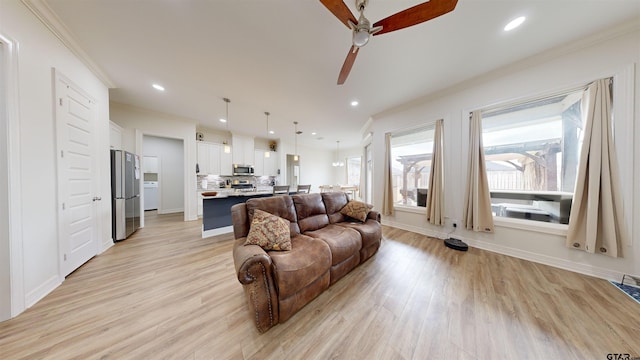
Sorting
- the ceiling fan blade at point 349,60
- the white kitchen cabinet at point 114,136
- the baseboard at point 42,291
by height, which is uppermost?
the ceiling fan blade at point 349,60

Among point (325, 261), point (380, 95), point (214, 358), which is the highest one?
point (380, 95)

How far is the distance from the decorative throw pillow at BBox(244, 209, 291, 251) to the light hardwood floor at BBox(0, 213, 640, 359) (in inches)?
23.7

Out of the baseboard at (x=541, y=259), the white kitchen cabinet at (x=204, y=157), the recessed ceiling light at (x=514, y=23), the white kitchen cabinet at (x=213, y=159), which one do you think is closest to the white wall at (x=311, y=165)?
the white kitchen cabinet at (x=213, y=159)

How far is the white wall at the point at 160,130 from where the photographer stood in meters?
3.91

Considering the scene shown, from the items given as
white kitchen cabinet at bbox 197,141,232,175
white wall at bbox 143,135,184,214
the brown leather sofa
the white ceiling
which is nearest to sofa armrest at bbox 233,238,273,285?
the brown leather sofa

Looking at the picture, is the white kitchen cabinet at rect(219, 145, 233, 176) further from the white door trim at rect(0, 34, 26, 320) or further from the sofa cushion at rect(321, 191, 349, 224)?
the sofa cushion at rect(321, 191, 349, 224)

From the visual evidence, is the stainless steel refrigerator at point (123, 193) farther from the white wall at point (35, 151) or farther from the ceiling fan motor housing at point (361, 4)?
the ceiling fan motor housing at point (361, 4)

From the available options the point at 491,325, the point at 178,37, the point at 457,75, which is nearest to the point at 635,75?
the point at 457,75

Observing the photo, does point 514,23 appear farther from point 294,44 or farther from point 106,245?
point 106,245

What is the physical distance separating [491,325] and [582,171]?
234 centimetres

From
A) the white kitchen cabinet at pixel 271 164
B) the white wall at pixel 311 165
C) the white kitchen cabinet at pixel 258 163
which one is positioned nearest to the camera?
the white kitchen cabinet at pixel 258 163

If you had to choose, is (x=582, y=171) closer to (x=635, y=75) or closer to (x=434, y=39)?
(x=635, y=75)

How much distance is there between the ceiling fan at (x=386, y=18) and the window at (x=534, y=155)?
8.10 ft

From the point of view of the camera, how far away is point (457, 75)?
109 inches
